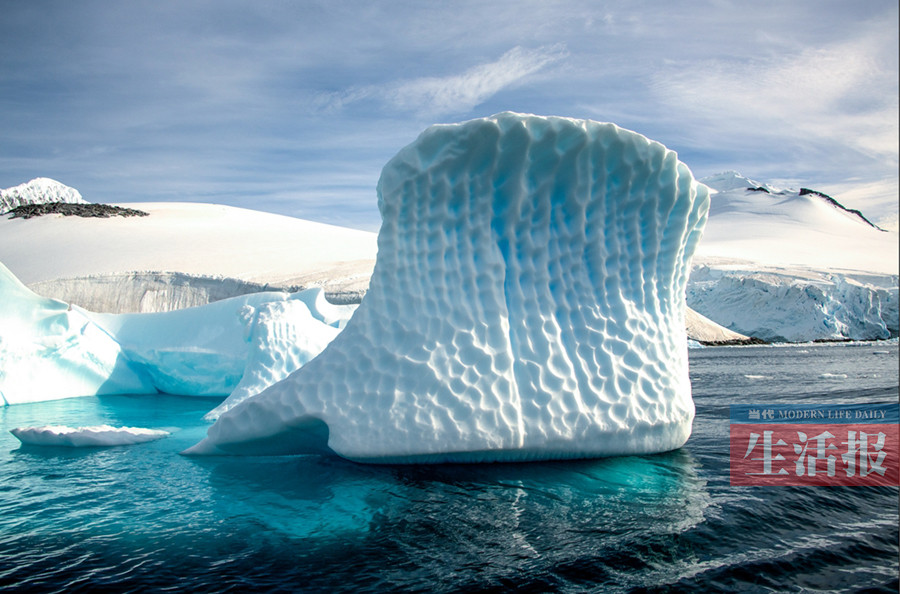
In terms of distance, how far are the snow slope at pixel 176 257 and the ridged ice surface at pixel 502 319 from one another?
1475cm

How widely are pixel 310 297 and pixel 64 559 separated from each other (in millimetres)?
8733

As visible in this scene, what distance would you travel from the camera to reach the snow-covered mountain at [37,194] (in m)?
56.2

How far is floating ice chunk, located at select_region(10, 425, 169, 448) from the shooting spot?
690 centimetres

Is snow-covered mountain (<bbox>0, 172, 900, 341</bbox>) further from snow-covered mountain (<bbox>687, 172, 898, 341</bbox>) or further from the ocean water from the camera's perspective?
the ocean water

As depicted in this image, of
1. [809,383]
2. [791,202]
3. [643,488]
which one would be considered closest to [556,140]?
[643,488]

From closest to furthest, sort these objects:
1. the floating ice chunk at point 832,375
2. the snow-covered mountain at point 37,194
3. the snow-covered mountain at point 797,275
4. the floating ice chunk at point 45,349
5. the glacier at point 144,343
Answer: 1. the glacier at point 144,343
2. the floating ice chunk at point 45,349
3. the floating ice chunk at point 832,375
4. the snow-covered mountain at point 797,275
5. the snow-covered mountain at point 37,194

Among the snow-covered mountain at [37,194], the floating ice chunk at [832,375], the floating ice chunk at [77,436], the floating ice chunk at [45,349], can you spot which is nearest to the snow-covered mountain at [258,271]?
the floating ice chunk at [45,349]

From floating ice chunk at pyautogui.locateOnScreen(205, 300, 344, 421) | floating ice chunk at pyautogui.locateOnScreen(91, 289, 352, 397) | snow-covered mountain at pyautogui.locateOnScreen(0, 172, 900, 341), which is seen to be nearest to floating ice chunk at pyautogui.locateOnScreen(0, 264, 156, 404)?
floating ice chunk at pyautogui.locateOnScreen(91, 289, 352, 397)

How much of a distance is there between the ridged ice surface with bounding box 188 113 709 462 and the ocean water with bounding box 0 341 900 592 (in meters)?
0.37

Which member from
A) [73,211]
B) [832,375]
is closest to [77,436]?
[832,375]

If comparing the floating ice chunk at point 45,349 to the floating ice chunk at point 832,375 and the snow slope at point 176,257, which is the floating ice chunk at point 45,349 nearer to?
the snow slope at point 176,257

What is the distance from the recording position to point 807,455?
6059mm

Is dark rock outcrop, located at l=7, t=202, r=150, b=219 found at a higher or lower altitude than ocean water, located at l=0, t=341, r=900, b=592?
higher

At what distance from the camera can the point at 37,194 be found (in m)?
60.5
